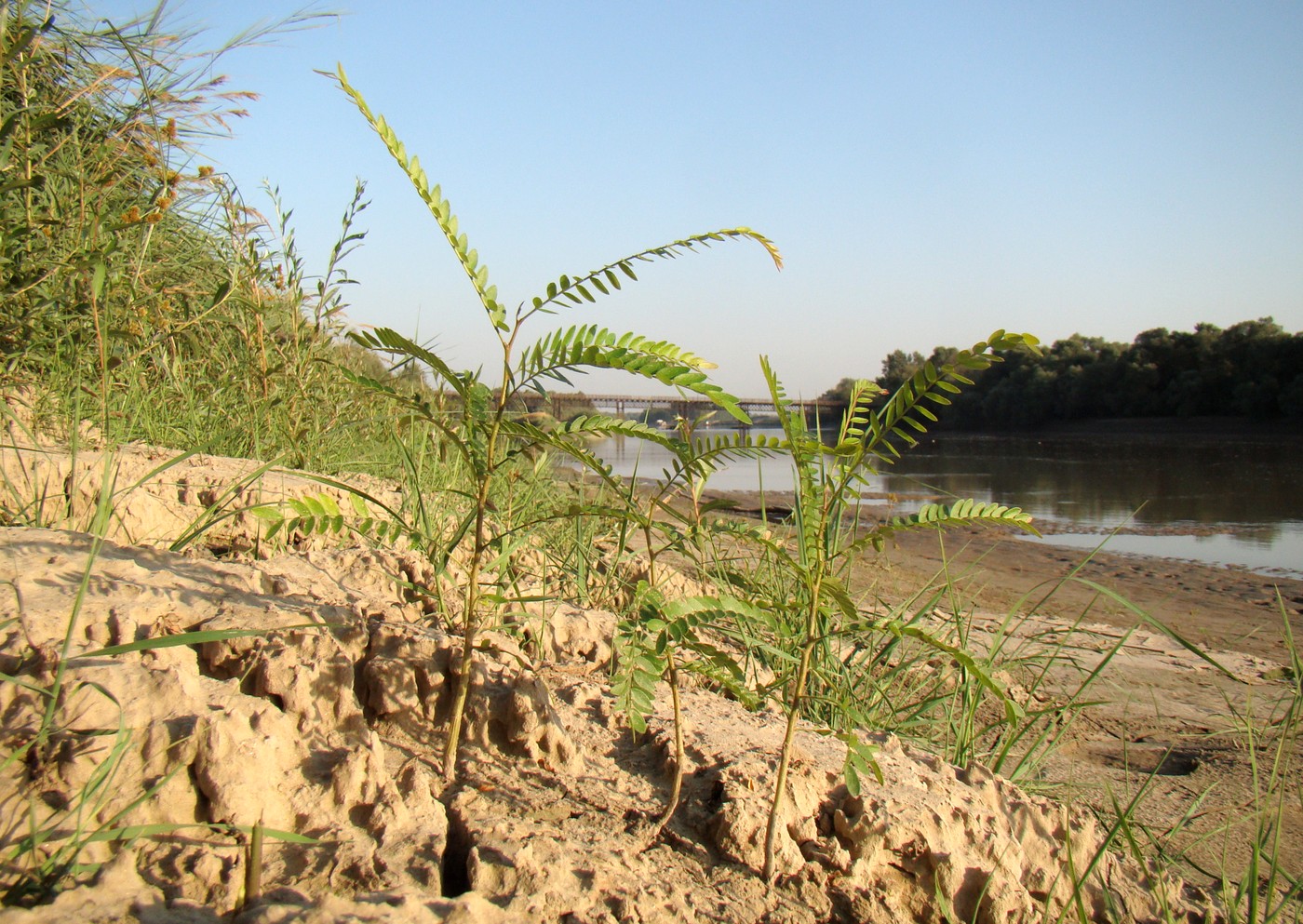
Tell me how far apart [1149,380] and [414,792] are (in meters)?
42.2

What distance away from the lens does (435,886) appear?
47.9 inches

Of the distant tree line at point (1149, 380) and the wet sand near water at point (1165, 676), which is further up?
the distant tree line at point (1149, 380)

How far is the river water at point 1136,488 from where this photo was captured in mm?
9875

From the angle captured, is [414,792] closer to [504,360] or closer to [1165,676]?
[504,360]

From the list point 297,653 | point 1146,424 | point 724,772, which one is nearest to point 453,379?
point 297,653

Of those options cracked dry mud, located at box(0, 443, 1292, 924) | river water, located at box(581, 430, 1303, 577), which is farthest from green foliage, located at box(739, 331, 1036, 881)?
river water, located at box(581, 430, 1303, 577)

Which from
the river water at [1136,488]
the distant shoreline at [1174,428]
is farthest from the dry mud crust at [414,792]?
the distant shoreline at [1174,428]

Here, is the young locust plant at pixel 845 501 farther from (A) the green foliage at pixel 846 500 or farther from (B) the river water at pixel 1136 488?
(B) the river water at pixel 1136 488

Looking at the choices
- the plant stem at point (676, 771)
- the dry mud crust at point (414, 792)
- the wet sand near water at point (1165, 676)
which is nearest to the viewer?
the dry mud crust at point (414, 792)

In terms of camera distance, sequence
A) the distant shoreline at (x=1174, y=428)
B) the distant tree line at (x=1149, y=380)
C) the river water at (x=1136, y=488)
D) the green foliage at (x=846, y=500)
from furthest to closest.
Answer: the distant tree line at (x=1149, y=380) < the distant shoreline at (x=1174, y=428) < the river water at (x=1136, y=488) < the green foliage at (x=846, y=500)

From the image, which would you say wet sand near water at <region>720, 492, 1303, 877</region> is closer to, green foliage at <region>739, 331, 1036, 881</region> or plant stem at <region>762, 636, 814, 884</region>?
green foliage at <region>739, 331, 1036, 881</region>

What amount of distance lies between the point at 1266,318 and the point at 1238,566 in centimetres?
3218

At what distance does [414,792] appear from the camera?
4.51 ft

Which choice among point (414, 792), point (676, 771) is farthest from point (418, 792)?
point (676, 771)
